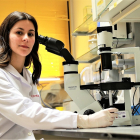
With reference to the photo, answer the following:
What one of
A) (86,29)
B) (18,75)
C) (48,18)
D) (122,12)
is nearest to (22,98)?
(18,75)

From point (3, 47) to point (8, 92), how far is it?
1.14ft

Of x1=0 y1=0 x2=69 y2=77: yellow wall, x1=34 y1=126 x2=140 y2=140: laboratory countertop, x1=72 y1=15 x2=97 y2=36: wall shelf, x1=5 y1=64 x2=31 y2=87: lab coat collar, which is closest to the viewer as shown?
x1=34 y1=126 x2=140 y2=140: laboratory countertop

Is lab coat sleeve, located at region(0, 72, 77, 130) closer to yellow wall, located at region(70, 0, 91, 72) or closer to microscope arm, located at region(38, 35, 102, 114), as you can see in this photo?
microscope arm, located at region(38, 35, 102, 114)

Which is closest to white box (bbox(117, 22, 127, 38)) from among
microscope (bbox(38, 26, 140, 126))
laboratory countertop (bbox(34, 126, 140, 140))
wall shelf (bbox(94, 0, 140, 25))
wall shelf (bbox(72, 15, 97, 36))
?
wall shelf (bbox(94, 0, 140, 25))

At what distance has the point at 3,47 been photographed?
1.23 meters

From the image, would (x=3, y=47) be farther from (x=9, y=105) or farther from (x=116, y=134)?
(x=116, y=134)

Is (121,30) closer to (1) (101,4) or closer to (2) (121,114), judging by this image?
(1) (101,4)

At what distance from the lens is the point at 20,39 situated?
3.98ft

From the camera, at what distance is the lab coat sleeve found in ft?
3.09

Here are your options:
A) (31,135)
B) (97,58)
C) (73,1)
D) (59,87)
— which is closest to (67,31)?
(73,1)

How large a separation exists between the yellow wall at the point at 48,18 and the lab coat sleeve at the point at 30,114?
2655 millimetres

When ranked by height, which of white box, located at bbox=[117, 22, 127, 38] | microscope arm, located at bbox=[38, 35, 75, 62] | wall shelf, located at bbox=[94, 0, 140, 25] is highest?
wall shelf, located at bbox=[94, 0, 140, 25]

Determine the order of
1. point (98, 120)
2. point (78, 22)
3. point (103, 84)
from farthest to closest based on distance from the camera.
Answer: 1. point (78, 22)
2. point (103, 84)
3. point (98, 120)

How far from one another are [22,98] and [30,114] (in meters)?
0.09
